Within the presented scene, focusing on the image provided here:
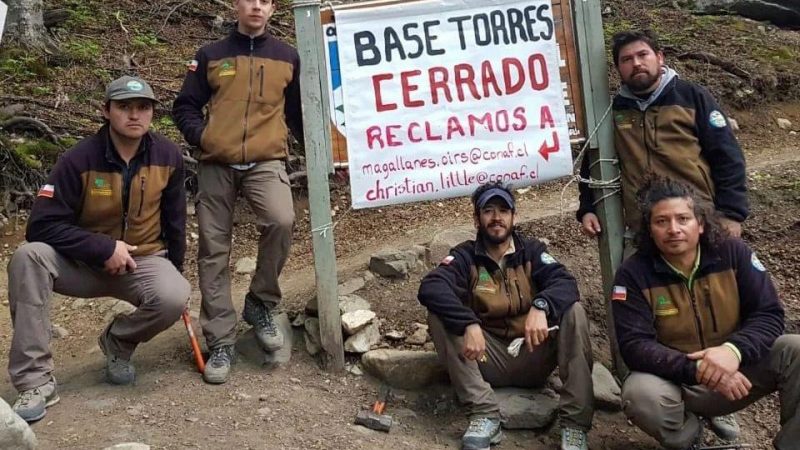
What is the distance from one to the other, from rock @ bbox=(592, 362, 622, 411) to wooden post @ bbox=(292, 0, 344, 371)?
5.03 ft

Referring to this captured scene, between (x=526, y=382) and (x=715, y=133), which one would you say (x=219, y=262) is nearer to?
(x=526, y=382)

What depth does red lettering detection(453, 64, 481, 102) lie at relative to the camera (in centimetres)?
459

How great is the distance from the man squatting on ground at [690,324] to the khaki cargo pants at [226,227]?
194cm

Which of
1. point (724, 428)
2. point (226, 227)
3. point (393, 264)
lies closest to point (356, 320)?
point (393, 264)

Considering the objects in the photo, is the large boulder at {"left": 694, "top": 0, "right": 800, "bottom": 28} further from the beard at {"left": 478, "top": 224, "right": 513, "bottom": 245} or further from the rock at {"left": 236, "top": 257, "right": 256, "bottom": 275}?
the beard at {"left": 478, "top": 224, "right": 513, "bottom": 245}

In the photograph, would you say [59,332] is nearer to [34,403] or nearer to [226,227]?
[34,403]

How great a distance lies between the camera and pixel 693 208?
389 cm

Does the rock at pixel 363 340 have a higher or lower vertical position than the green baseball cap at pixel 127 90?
lower

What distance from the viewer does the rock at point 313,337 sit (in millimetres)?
4824

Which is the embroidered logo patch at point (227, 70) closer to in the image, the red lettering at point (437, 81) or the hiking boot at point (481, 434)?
the red lettering at point (437, 81)

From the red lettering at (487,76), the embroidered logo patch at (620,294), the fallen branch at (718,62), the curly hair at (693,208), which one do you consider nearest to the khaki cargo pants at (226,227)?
the red lettering at (487,76)

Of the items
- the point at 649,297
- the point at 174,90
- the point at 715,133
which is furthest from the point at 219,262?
the point at 174,90

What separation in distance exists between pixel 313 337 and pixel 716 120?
2710 mm

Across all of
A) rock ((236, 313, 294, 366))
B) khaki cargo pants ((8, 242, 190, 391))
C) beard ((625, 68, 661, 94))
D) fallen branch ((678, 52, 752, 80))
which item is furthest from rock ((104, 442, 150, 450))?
fallen branch ((678, 52, 752, 80))
